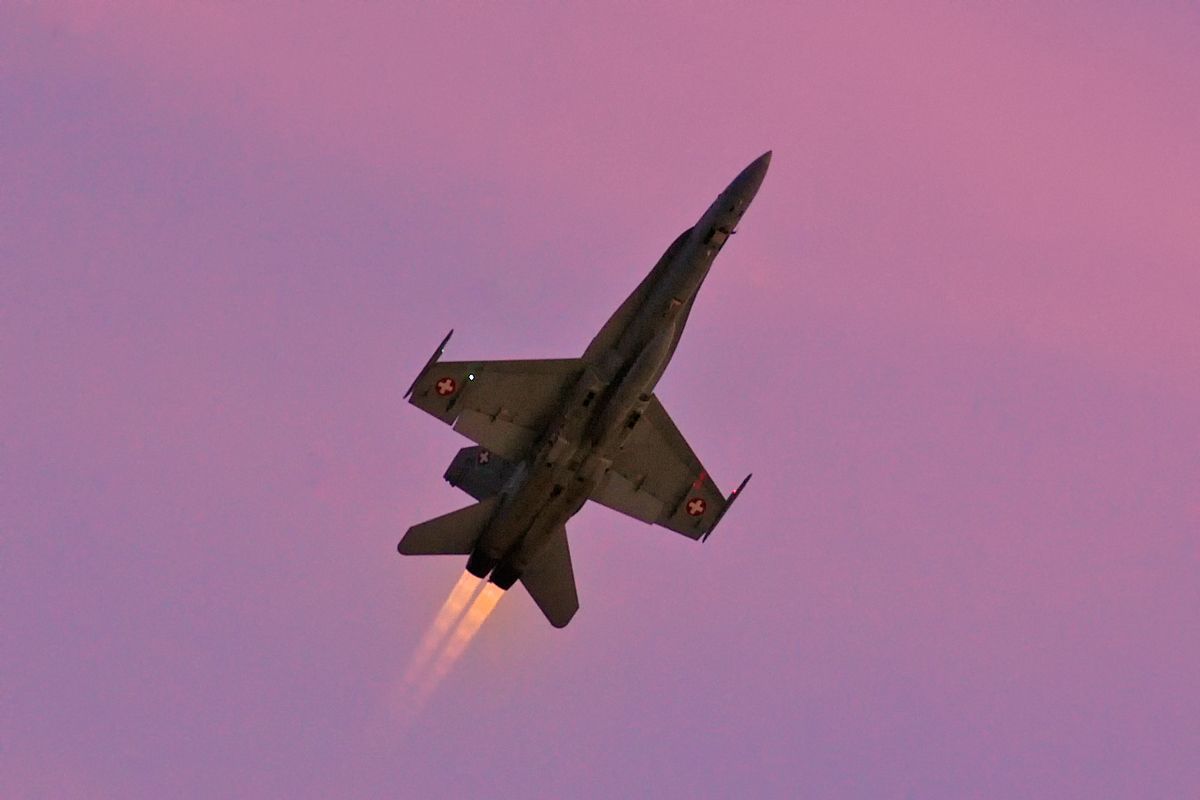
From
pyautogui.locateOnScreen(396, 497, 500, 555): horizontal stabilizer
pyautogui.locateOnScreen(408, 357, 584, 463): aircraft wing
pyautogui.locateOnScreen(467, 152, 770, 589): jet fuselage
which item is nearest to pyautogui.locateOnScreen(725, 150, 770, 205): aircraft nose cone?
pyautogui.locateOnScreen(467, 152, 770, 589): jet fuselage

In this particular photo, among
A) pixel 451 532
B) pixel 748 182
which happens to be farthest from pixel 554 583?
pixel 748 182

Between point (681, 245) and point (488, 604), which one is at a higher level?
point (681, 245)

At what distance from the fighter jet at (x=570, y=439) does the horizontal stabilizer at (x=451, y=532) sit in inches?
1.4

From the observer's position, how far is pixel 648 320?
50.4 metres

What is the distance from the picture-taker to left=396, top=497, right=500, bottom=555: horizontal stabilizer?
52.5 meters

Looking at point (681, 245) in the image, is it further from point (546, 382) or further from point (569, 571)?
point (569, 571)

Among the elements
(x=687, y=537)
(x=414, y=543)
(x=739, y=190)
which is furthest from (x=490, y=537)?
(x=739, y=190)

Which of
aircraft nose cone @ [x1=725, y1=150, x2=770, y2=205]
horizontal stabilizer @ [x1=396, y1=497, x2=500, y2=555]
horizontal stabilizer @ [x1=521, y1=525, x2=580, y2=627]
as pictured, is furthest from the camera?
horizontal stabilizer @ [x1=521, y1=525, x2=580, y2=627]

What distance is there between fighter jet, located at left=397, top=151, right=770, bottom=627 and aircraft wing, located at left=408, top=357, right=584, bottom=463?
0.02 metres

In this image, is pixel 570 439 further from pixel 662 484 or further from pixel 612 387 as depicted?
pixel 662 484

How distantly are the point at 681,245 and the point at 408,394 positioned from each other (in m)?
7.51

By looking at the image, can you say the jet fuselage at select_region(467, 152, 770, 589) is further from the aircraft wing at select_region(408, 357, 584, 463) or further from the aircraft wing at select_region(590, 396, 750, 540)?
the aircraft wing at select_region(590, 396, 750, 540)

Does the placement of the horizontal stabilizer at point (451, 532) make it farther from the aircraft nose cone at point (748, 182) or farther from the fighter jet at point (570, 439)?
the aircraft nose cone at point (748, 182)

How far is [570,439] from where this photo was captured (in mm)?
50781
